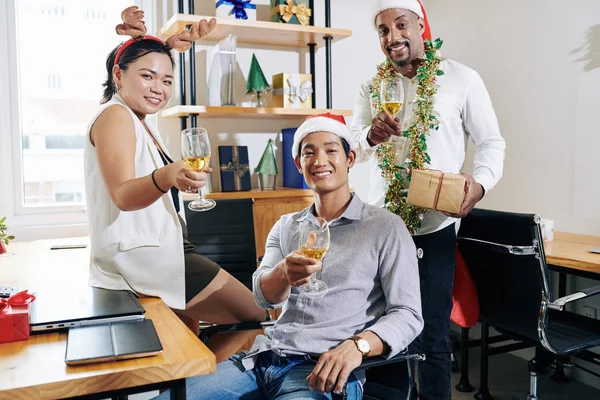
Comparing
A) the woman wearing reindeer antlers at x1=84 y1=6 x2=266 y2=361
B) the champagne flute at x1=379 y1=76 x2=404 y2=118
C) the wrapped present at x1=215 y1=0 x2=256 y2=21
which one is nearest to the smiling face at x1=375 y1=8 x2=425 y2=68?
the champagne flute at x1=379 y1=76 x2=404 y2=118

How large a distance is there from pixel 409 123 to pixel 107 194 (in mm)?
1204

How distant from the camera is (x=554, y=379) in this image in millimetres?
3188

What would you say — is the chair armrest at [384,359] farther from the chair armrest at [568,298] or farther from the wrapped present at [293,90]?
the wrapped present at [293,90]

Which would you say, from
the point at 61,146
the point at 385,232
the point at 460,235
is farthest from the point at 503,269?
the point at 61,146

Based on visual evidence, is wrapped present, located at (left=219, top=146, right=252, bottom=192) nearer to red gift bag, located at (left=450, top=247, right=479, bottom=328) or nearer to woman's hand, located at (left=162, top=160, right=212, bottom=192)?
red gift bag, located at (left=450, top=247, right=479, bottom=328)

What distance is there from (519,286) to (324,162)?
1093mm

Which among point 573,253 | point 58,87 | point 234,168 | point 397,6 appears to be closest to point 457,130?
point 397,6

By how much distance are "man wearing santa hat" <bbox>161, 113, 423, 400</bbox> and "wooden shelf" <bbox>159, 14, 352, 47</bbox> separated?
1430 mm

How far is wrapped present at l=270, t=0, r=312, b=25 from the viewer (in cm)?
329

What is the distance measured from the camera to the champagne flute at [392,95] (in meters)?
1.96

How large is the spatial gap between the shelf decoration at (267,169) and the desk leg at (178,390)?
88.2 inches

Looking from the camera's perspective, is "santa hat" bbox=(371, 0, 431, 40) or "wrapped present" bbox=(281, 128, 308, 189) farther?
"wrapped present" bbox=(281, 128, 308, 189)

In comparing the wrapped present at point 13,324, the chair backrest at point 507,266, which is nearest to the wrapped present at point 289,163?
the chair backrest at point 507,266

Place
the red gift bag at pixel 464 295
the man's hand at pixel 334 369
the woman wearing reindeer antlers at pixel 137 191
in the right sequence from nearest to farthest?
the man's hand at pixel 334 369, the woman wearing reindeer antlers at pixel 137 191, the red gift bag at pixel 464 295
